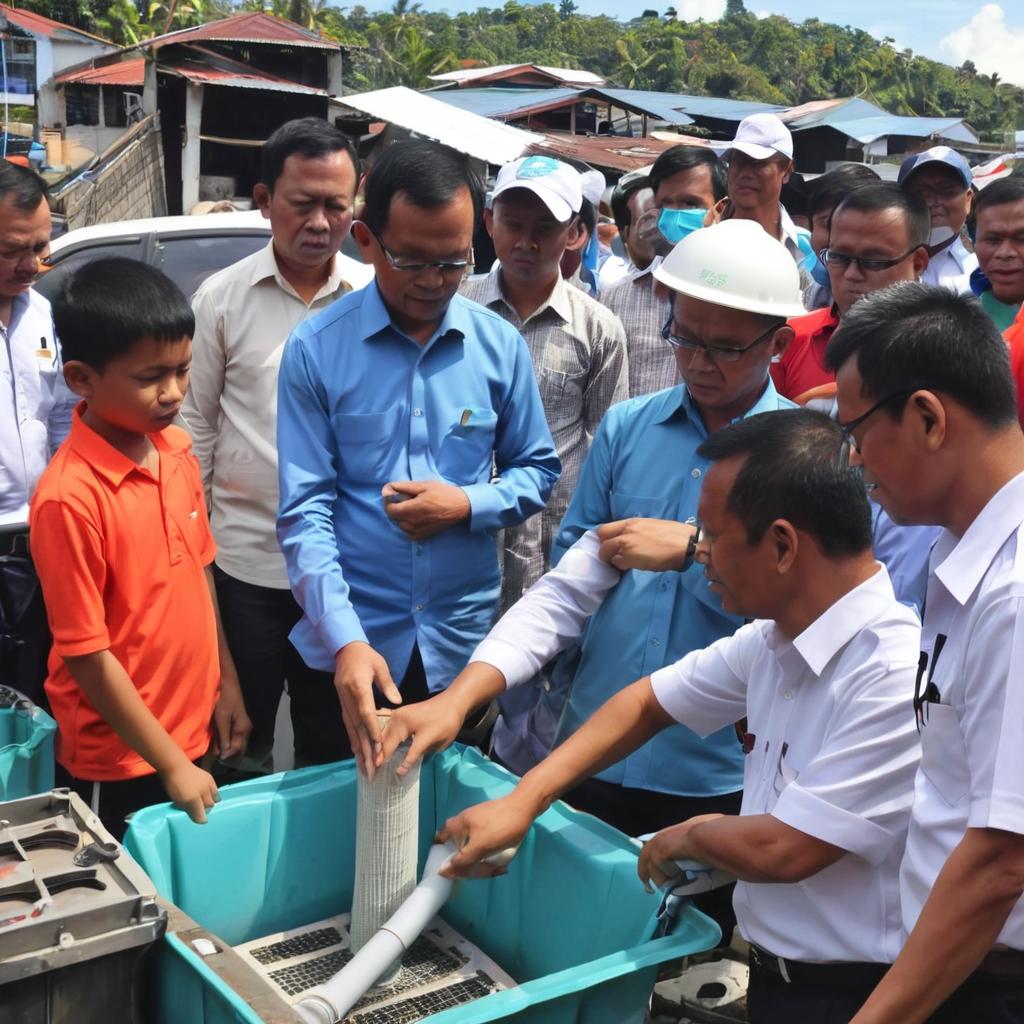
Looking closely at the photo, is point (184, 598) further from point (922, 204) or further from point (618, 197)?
point (618, 197)

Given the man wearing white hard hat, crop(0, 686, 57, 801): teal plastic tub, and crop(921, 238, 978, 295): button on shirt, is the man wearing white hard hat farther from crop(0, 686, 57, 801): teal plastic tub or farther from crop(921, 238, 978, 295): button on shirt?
crop(921, 238, 978, 295): button on shirt

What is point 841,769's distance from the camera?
1.53 meters

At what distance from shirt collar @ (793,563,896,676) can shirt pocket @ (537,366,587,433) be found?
1.80 metres

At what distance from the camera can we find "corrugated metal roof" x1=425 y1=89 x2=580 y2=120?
2419 centimetres

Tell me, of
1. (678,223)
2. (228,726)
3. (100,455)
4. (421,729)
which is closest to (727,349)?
(421,729)

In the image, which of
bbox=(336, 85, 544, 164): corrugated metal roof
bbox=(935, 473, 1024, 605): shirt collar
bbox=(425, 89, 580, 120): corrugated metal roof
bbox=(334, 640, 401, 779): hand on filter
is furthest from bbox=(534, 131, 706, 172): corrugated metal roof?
bbox=(935, 473, 1024, 605): shirt collar

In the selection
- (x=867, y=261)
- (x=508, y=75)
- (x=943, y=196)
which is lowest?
(x=867, y=261)

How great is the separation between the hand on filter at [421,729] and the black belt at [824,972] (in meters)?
0.57

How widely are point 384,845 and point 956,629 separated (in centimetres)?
92

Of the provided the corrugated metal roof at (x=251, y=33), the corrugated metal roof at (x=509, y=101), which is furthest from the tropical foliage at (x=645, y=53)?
the corrugated metal roof at (x=251, y=33)

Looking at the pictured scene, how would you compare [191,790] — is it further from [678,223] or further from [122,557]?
[678,223]

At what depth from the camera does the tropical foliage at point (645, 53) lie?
41000 millimetres

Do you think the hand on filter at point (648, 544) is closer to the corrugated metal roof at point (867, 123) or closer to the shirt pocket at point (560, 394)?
the shirt pocket at point (560, 394)

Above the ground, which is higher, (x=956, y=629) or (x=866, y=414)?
(x=866, y=414)
